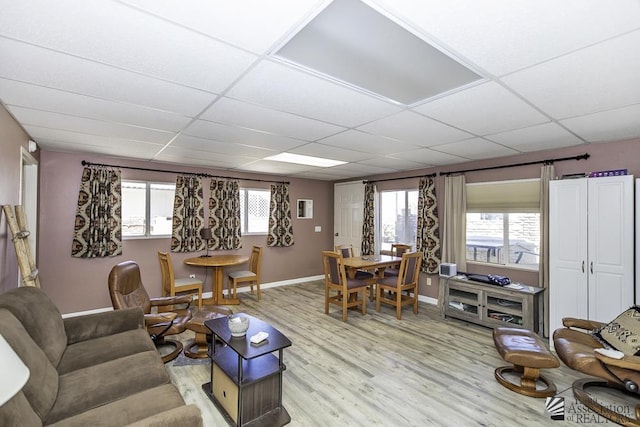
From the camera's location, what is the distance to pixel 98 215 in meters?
4.49

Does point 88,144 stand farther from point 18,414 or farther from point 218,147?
point 18,414

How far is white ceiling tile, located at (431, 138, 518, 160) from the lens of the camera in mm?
3557

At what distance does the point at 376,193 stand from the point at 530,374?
4.21 meters

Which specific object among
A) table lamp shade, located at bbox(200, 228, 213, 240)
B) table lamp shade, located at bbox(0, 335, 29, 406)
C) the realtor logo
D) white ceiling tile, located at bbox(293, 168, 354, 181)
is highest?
white ceiling tile, located at bbox(293, 168, 354, 181)

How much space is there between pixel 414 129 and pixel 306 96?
1324mm

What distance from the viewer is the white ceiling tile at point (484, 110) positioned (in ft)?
7.06

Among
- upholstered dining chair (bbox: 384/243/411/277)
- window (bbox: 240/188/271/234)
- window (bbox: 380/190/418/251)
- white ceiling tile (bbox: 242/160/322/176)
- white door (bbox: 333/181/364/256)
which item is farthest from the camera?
white door (bbox: 333/181/364/256)

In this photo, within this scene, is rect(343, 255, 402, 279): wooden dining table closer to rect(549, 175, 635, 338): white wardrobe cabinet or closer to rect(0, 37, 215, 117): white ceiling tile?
rect(549, 175, 635, 338): white wardrobe cabinet

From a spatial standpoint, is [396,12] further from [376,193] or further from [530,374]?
[376,193]

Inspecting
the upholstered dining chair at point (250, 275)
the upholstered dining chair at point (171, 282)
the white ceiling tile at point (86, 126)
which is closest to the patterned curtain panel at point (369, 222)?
the upholstered dining chair at point (250, 275)

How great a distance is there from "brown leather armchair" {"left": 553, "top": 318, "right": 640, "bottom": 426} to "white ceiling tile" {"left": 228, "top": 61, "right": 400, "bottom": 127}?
97.4 inches

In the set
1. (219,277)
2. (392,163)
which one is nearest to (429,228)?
(392,163)

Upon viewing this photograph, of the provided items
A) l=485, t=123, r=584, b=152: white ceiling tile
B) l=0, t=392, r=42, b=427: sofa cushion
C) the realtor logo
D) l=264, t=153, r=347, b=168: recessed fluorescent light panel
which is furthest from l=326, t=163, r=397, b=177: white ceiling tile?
l=0, t=392, r=42, b=427: sofa cushion

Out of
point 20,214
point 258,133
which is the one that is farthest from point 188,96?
point 20,214
